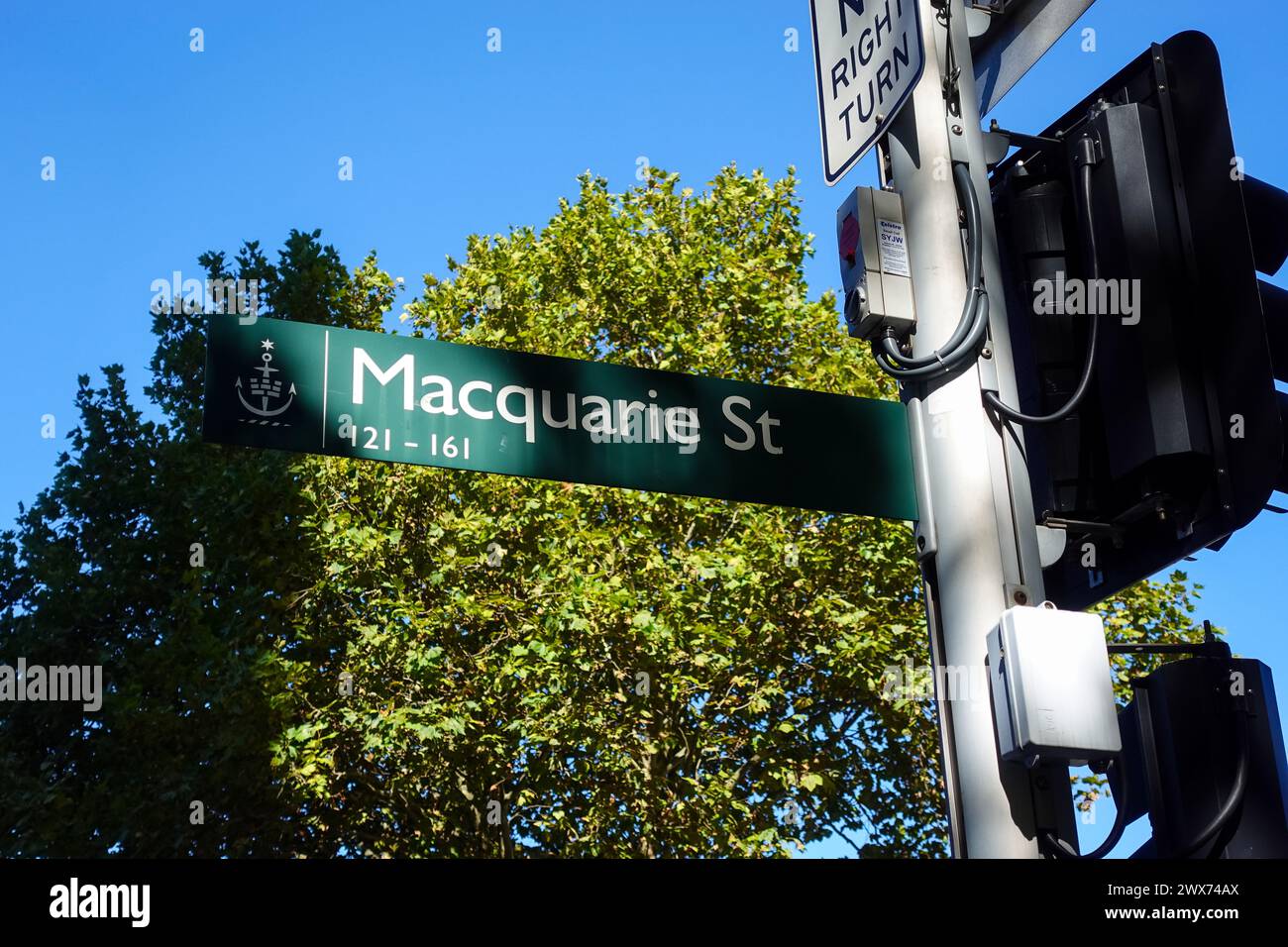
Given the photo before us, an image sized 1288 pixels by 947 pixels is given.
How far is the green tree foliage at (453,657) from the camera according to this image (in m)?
15.9

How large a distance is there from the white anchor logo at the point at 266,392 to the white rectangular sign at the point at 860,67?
5.04 feet

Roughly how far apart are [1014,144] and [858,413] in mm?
793

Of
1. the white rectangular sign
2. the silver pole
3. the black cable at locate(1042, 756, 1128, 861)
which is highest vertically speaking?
the white rectangular sign

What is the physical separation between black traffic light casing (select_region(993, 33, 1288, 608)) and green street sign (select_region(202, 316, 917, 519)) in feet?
1.41

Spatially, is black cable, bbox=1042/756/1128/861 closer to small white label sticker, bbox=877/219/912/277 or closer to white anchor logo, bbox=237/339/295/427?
small white label sticker, bbox=877/219/912/277

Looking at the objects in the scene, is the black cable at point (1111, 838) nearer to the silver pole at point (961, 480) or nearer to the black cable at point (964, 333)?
the silver pole at point (961, 480)

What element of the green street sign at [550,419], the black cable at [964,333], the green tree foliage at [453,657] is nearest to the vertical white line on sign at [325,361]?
the green street sign at [550,419]

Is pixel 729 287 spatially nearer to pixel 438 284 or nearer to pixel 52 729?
pixel 438 284

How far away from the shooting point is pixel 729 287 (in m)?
19.9

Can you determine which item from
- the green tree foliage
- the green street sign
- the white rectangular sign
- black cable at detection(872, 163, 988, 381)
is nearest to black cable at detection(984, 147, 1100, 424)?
black cable at detection(872, 163, 988, 381)

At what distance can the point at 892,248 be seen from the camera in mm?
3375

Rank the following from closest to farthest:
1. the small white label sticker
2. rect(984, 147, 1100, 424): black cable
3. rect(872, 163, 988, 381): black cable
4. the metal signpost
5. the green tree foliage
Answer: the metal signpost → rect(984, 147, 1100, 424): black cable → rect(872, 163, 988, 381): black cable → the small white label sticker → the green tree foliage

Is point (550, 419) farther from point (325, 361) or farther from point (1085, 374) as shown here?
point (1085, 374)

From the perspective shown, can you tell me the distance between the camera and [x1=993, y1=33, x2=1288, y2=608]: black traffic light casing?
9.32ft
